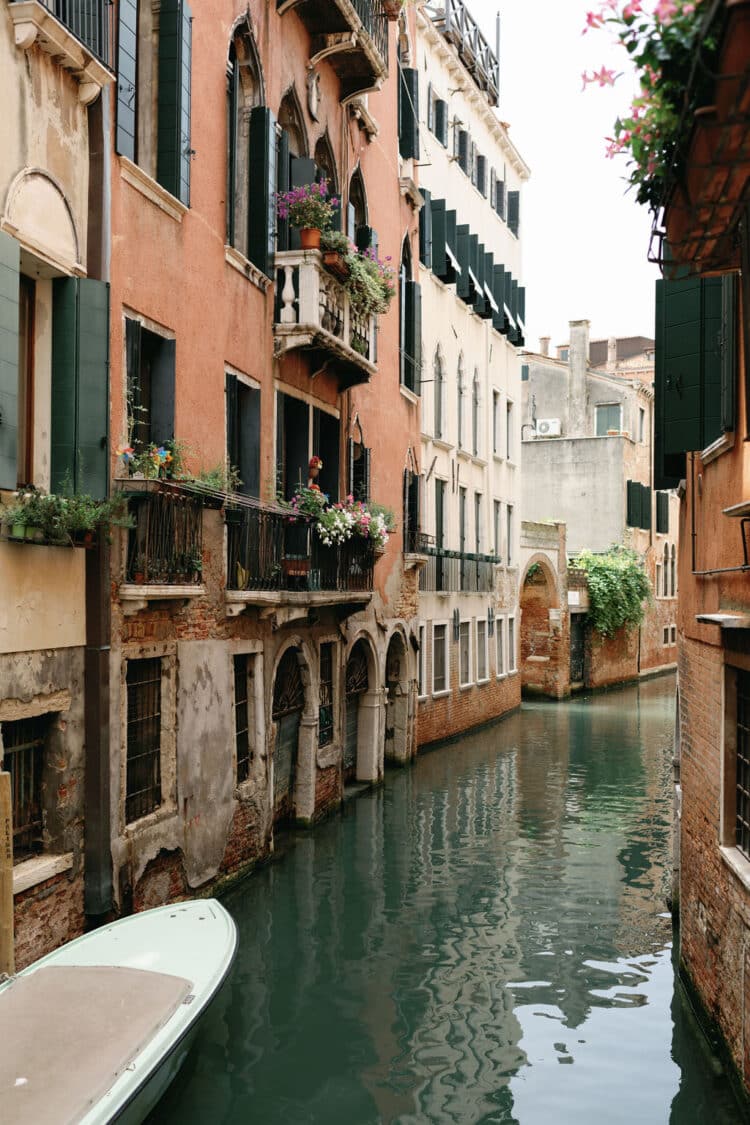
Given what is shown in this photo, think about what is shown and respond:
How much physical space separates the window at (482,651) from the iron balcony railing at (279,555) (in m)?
10.9

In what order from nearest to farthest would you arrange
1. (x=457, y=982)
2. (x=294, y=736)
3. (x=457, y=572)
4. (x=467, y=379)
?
(x=457, y=982) < (x=294, y=736) < (x=457, y=572) < (x=467, y=379)

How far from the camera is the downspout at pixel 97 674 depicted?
25.6 ft

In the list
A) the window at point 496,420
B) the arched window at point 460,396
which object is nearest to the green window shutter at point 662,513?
the window at point 496,420

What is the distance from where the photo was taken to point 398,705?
18672 millimetres

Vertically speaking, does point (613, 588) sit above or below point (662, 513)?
below

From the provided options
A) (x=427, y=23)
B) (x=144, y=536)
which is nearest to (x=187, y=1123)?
(x=144, y=536)

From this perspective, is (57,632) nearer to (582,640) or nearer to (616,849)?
(616,849)

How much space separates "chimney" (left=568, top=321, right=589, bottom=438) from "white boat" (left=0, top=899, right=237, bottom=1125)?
32.0 meters

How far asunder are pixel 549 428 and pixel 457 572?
→ 17.3m

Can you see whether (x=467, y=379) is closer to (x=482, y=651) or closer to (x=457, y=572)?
(x=457, y=572)

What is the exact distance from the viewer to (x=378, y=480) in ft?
54.1

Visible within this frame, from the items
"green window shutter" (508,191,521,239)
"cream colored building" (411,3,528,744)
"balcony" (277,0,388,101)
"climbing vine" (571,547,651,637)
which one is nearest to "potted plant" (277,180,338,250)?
"balcony" (277,0,388,101)

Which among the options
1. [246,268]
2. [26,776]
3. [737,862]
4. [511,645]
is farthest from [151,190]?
[511,645]

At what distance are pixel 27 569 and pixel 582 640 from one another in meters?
27.2
